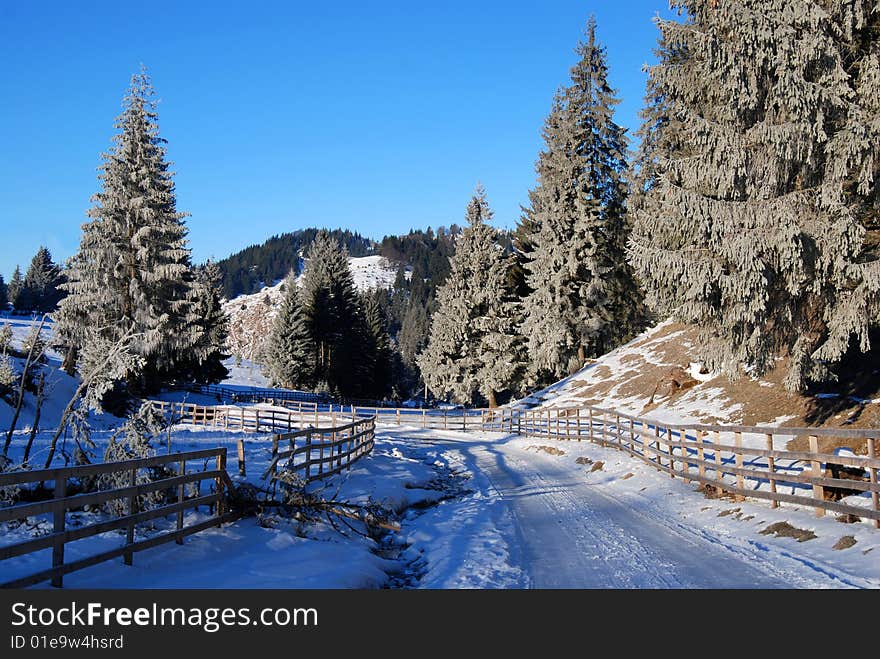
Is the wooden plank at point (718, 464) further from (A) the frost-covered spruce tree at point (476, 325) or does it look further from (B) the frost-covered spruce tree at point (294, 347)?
(B) the frost-covered spruce tree at point (294, 347)

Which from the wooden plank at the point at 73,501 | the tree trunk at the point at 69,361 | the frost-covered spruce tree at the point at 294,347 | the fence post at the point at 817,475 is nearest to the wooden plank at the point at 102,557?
Answer: the wooden plank at the point at 73,501

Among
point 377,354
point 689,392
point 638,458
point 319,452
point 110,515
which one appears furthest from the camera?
point 377,354

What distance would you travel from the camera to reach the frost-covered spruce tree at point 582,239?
33.7 meters

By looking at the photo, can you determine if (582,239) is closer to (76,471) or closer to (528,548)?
(528,548)

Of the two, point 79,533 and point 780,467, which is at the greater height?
point 79,533

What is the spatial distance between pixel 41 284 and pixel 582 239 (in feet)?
274

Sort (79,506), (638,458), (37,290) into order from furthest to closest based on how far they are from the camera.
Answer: (37,290)
(638,458)
(79,506)

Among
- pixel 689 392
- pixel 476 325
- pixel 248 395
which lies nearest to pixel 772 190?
pixel 689 392

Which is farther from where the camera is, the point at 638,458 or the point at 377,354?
the point at 377,354

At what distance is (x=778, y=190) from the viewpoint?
41.8 ft

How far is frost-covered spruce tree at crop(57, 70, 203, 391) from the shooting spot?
92.1 ft

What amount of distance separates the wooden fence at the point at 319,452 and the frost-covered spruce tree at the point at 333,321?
33494mm

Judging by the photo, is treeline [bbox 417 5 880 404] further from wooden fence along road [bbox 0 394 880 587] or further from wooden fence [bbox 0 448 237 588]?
wooden fence [bbox 0 448 237 588]

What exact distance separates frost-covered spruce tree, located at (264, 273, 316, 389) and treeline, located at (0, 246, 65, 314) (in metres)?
41.4
